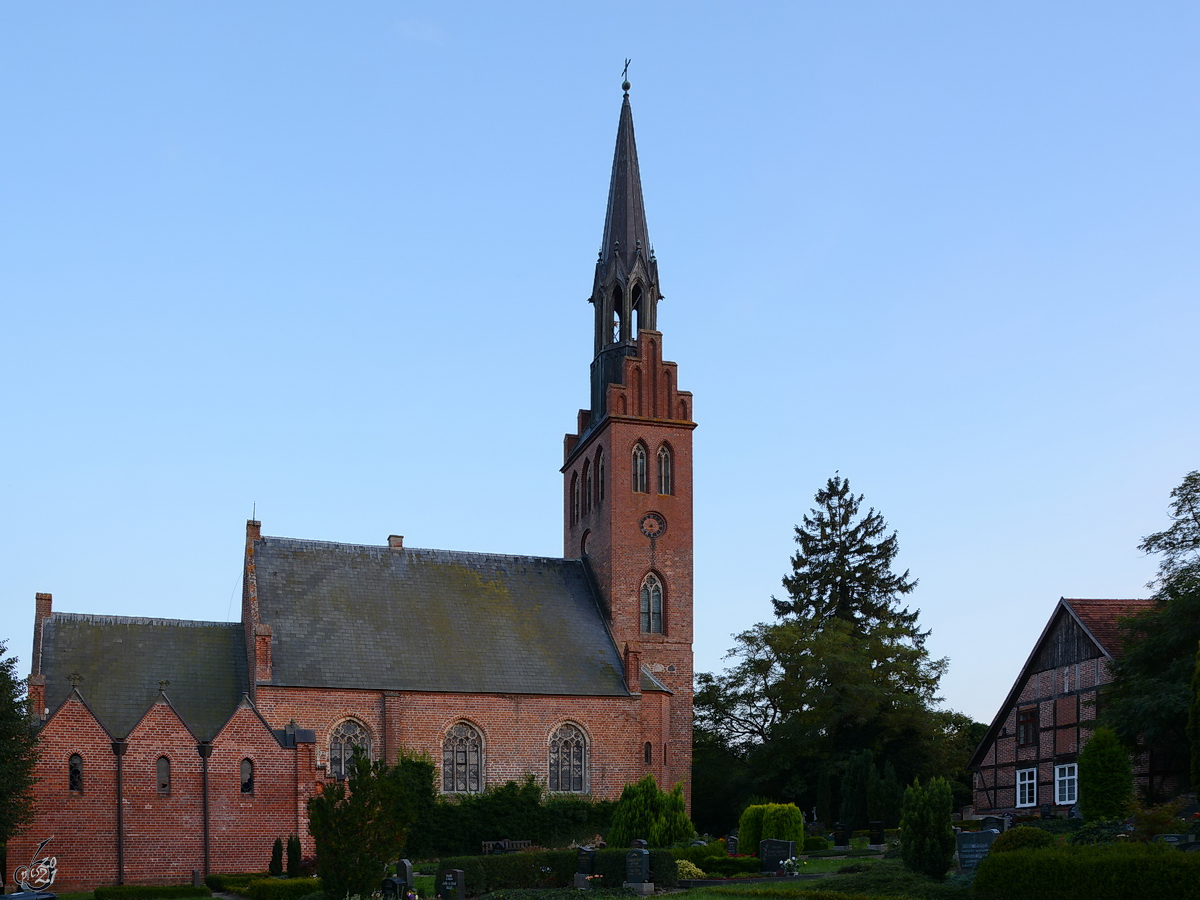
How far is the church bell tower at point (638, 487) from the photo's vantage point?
5041cm

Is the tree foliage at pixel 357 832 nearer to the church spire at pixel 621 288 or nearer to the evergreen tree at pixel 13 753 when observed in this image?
the evergreen tree at pixel 13 753

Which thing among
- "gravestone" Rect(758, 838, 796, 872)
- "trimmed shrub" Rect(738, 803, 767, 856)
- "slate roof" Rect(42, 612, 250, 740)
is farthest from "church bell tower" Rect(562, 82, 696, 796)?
"slate roof" Rect(42, 612, 250, 740)

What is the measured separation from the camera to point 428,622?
159ft

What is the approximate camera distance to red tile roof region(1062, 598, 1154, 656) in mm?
43094

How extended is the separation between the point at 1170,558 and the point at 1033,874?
20816 millimetres

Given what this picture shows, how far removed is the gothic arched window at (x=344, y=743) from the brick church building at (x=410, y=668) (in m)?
0.07

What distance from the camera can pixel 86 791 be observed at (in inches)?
1553

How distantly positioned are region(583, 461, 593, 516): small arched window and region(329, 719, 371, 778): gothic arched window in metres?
13.9

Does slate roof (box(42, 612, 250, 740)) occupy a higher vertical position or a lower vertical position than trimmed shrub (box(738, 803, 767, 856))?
higher

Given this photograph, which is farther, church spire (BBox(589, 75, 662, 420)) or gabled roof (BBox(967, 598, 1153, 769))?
church spire (BBox(589, 75, 662, 420))
